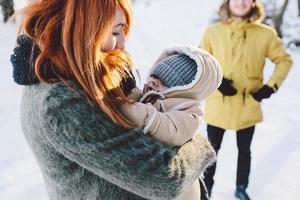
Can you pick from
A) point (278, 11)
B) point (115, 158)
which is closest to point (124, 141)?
point (115, 158)

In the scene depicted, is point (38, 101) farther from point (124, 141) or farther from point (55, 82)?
point (124, 141)

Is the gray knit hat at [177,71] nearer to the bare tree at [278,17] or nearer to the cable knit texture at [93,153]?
the cable knit texture at [93,153]

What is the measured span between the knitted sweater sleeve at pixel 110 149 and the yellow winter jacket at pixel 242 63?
2167 mm

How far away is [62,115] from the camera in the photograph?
1037 mm

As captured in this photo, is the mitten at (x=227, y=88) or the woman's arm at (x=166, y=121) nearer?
the woman's arm at (x=166, y=121)

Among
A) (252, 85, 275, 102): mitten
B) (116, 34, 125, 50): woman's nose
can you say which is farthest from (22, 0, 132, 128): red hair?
(252, 85, 275, 102): mitten

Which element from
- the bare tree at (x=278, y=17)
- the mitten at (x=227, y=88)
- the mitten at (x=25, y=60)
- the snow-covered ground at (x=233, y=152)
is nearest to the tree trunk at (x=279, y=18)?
the bare tree at (x=278, y=17)

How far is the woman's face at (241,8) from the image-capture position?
322cm

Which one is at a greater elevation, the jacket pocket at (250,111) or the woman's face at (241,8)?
the woman's face at (241,8)

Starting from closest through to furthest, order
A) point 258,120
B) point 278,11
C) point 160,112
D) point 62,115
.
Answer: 1. point 62,115
2. point 160,112
3. point 258,120
4. point 278,11

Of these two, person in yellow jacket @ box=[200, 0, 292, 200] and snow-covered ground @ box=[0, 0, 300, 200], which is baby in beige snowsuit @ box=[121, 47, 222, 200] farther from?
person in yellow jacket @ box=[200, 0, 292, 200]

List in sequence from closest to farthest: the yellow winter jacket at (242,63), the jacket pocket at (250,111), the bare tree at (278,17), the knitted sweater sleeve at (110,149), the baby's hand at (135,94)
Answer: the knitted sweater sleeve at (110,149) < the baby's hand at (135,94) < the yellow winter jacket at (242,63) < the jacket pocket at (250,111) < the bare tree at (278,17)

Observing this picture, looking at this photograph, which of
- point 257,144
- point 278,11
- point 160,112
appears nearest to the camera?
point 160,112

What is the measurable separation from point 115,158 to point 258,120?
8.14 feet
